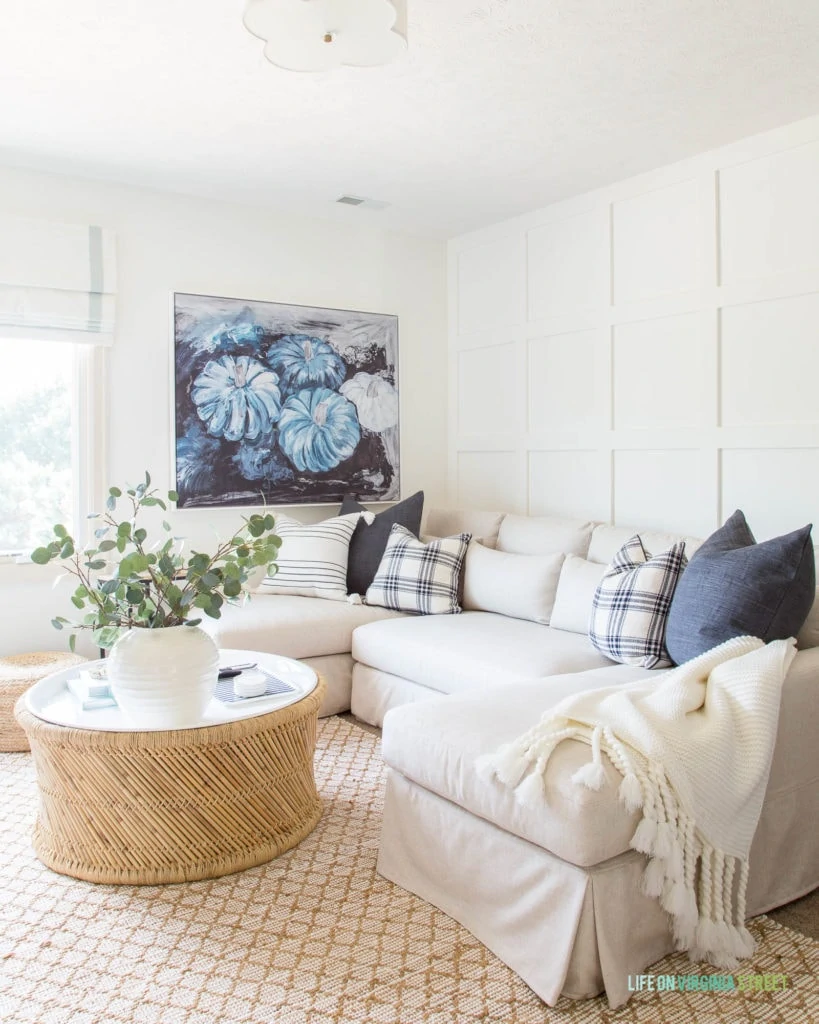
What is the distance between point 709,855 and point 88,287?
3482mm

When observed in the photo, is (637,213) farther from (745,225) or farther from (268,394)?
(268,394)

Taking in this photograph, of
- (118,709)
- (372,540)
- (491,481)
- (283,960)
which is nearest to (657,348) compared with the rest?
(491,481)

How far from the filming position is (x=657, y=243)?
384 cm

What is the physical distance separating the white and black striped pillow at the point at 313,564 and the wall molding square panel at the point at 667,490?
4.36 ft

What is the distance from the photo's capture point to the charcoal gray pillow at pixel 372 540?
4141mm

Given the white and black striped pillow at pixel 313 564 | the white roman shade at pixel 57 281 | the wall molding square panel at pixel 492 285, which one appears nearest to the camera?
the white roman shade at pixel 57 281

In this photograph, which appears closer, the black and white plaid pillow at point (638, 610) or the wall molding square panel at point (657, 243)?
the black and white plaid pillow at point (638, 610)

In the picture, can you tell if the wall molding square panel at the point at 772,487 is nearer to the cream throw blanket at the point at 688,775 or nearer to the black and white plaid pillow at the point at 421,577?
the black and white plaid pillow at the point at 421,577

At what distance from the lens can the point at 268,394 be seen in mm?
4441

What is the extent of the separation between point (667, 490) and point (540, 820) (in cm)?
229

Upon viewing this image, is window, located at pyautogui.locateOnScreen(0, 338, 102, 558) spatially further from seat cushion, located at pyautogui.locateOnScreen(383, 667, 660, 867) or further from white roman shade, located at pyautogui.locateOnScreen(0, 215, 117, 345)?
seat cushion, located at pyautogui.locateOnScreen(383, 667, 660, 867)

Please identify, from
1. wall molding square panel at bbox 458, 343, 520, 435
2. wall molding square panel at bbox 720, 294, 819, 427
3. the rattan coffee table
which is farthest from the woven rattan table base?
wall molding square panel at bbox 458, 343, 520, 435

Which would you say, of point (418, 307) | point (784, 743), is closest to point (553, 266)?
point (418, 307)

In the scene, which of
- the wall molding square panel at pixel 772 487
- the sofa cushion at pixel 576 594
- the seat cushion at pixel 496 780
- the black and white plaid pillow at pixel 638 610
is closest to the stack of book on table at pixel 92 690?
the seat cushion at pixel 496 780
